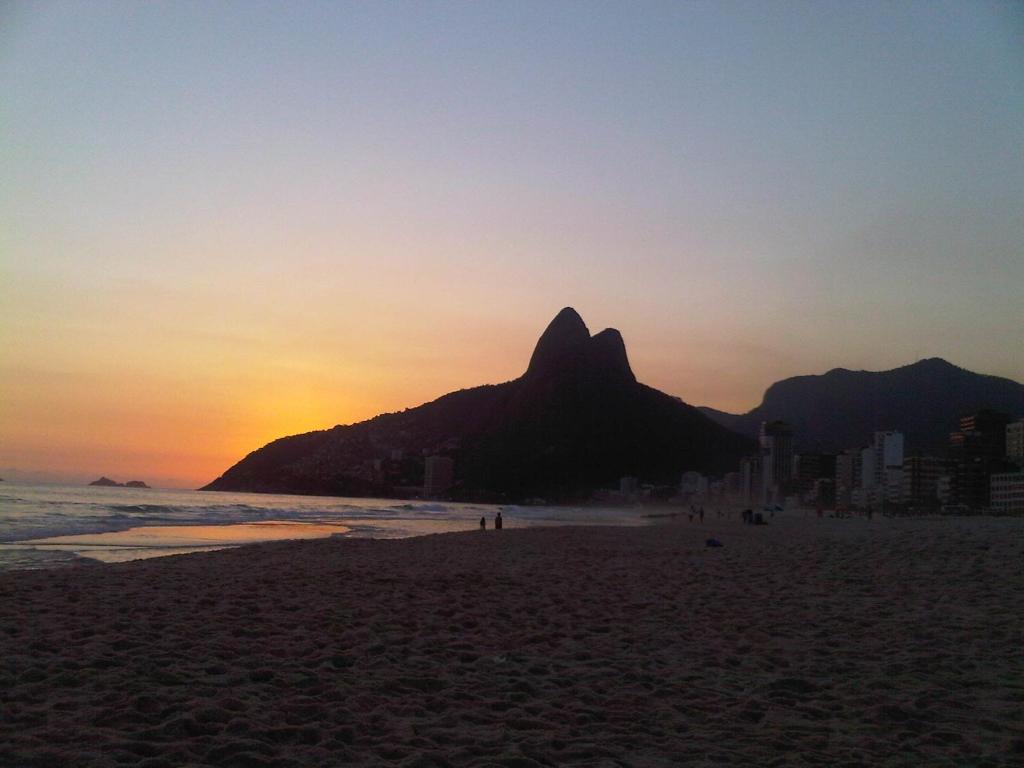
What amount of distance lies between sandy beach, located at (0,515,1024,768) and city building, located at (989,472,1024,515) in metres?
71.1

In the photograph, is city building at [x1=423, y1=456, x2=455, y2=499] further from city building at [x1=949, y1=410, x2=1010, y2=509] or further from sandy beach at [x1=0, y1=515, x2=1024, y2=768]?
sandy beach at [x1=0, y1=515, x2=1024, y2=768]

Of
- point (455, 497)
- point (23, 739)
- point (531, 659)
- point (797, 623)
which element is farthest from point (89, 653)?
point (455, 497)

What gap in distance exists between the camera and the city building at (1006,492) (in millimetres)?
71188

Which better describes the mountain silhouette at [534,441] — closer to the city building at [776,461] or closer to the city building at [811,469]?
the city building at [776,461]

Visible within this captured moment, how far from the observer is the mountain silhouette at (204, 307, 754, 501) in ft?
456

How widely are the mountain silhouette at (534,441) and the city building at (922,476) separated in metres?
48.1

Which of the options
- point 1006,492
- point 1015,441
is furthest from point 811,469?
point 1006,492

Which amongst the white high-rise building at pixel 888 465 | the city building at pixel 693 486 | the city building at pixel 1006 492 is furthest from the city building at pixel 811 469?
the city building at pixel 1006 492

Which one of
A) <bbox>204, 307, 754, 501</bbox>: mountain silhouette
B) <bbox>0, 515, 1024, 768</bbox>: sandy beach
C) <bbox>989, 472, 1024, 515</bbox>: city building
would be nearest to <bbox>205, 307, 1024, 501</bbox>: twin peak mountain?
<bbox>204, 307, 754, 501</bbox>: mountain silhouette

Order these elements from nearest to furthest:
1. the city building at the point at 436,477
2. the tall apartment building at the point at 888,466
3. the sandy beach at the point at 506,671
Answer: the sandy beach at the point at 506,671 < the tall apartment building at the point at 888,466 < the city building at the point at 436,477

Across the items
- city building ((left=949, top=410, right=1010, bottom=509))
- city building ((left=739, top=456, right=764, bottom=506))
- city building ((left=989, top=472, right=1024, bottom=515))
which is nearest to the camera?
city building ((left=989, top=472, right=1024, bottom=515))

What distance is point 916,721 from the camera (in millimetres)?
4805

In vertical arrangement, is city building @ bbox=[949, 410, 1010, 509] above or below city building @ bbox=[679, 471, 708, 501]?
above

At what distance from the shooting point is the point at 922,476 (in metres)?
94.3
